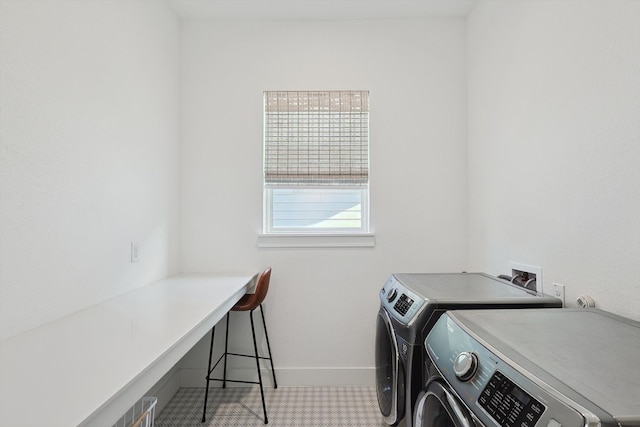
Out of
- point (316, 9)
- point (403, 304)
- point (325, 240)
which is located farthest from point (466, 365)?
point (316, 9)

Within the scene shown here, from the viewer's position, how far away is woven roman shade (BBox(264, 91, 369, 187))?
2.49 meters

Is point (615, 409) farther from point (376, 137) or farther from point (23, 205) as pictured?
point (376, 137)

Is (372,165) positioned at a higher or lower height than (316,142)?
lower

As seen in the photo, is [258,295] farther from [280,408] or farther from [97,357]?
[97,357]

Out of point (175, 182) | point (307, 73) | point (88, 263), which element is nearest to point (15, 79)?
point (88, 263)

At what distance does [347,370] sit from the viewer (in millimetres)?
2426

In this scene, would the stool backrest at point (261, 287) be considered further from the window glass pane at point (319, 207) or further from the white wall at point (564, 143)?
the white wall at point (564, 143)

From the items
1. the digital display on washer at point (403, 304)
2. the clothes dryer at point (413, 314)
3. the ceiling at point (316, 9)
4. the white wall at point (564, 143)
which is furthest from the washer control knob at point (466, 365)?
the ceiling at point (316, 9)

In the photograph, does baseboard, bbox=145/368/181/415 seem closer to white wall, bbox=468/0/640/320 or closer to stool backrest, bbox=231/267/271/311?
stool backrest, bbox=231/267/271/311

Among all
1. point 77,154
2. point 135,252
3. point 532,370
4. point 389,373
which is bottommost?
point 389,373

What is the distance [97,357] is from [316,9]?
239 cm

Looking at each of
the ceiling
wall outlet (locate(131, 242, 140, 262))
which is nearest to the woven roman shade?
the ceiling

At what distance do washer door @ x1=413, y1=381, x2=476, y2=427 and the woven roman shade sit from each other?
1615mm

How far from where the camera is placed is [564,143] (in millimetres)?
1456
